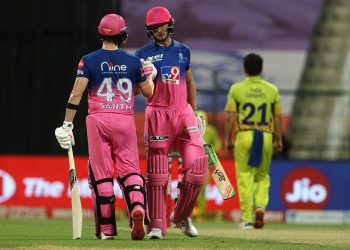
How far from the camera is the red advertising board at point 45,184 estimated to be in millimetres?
22391

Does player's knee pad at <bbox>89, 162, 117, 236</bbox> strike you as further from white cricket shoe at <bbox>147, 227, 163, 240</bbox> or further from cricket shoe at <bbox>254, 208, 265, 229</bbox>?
cricket shoe at <bbox>254, 208, 265, 229</bbox>

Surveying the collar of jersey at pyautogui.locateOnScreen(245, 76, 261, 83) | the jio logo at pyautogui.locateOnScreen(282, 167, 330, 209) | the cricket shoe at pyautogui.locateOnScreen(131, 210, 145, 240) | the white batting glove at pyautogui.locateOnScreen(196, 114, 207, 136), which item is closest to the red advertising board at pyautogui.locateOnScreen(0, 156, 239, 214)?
the jio logo at pyautogui.locateOnScreen(282, 167, 330, 209)

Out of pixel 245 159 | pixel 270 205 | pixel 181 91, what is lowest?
pixel 270 205

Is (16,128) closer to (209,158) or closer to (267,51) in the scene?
(267,51)

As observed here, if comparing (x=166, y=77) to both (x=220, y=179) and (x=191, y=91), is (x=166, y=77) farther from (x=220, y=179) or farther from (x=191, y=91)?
(x=220, y=179)

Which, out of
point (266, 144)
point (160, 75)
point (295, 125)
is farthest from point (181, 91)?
point (295, 125)

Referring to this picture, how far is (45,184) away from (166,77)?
9.54 meters

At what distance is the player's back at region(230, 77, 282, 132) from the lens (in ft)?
56.5

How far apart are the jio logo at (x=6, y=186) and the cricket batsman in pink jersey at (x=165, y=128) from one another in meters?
9.19

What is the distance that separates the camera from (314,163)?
74.7ft

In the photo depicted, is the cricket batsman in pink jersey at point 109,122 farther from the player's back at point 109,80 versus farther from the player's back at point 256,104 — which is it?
the player's back at point 256,104

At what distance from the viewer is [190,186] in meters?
13.5

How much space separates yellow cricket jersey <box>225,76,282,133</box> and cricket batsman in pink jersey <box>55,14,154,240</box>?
14.8 ft

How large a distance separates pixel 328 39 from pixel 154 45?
15389mm
